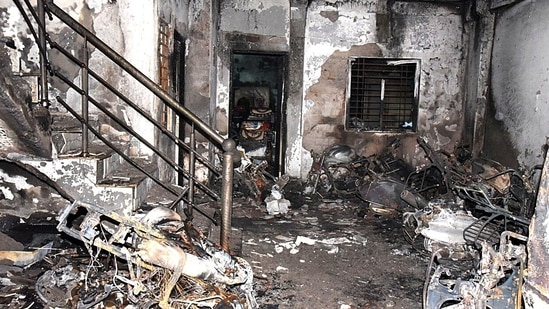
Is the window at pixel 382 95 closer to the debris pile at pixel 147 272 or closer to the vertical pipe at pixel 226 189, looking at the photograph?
the vertical pipe at pixel 226 189

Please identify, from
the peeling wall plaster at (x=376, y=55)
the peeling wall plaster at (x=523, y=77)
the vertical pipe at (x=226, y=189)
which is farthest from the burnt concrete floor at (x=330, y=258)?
the peeling wall plaster at (x=523, y=77)

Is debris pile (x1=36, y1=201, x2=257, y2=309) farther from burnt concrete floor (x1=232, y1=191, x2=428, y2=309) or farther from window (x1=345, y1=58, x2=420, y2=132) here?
window (x1=345, y1=58, x2=420, y2=132)

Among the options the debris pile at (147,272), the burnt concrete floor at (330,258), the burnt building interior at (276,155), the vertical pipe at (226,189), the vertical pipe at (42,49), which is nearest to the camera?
the debris pile at (147,272)

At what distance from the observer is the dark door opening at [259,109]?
29.5 ft

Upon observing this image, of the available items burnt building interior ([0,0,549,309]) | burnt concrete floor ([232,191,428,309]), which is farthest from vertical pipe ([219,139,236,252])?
burnt concrete floor ([232,191,428,309])

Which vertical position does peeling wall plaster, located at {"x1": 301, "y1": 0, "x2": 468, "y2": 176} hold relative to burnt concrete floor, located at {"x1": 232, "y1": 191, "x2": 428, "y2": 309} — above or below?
above

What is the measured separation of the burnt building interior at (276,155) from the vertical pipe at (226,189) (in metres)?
0.02

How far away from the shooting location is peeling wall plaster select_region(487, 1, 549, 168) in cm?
663

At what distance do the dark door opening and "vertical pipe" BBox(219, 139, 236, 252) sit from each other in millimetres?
5281

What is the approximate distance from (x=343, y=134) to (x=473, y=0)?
3.60m

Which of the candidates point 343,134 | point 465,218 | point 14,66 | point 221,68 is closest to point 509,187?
point 465,218

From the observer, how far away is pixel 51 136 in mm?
3559

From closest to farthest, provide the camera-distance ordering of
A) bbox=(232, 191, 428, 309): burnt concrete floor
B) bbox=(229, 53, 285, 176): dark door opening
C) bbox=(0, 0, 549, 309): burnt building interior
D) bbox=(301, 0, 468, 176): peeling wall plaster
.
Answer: bbox=(0, 0, 549, 309): burnt building interior, bbox=(232, 191, 428, 309): burnt concrete floor, bbox=(301, 0, 468, 176): peeling wall plaster, bbox=(229, 53, 285, 176): dark door opening

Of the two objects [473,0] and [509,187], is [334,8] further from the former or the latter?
[509,187]
